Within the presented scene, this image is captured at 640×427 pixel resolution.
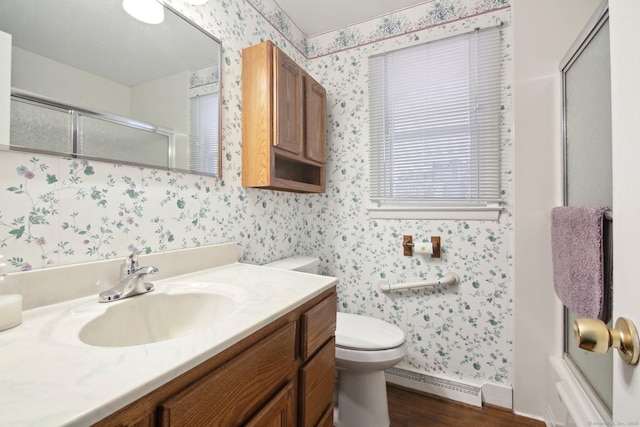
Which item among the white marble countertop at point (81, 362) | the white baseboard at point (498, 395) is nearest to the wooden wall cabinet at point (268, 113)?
the white marble countertop at point (81, 362)

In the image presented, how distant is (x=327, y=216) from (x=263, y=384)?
134 cm

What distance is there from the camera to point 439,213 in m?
1.58

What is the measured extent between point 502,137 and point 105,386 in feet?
5.96

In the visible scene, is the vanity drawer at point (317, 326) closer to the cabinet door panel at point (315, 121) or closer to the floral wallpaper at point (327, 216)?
the floral wallpaper at point (327, 216)

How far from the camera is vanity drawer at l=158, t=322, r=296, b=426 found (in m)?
0.46

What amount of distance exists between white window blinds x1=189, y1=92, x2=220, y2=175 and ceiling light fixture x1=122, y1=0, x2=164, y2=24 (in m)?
0.28

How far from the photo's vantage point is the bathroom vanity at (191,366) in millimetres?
375

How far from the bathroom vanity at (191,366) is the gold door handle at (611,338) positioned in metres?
0.58

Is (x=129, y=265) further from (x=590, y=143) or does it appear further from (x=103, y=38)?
(x=590, y=143)

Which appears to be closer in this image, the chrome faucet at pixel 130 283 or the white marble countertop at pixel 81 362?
the white marble countertop at pixel 81 362

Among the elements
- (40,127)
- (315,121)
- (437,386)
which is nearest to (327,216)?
(315,121)

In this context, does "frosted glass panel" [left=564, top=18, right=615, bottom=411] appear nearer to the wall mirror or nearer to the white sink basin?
the white sink basin

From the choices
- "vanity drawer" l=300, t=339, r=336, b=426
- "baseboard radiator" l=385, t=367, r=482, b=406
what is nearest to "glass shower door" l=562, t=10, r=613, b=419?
"baseboard radiator" l=385, t=367, r=482, b=406

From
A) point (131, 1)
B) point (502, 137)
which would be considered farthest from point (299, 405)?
point (502, 137)
